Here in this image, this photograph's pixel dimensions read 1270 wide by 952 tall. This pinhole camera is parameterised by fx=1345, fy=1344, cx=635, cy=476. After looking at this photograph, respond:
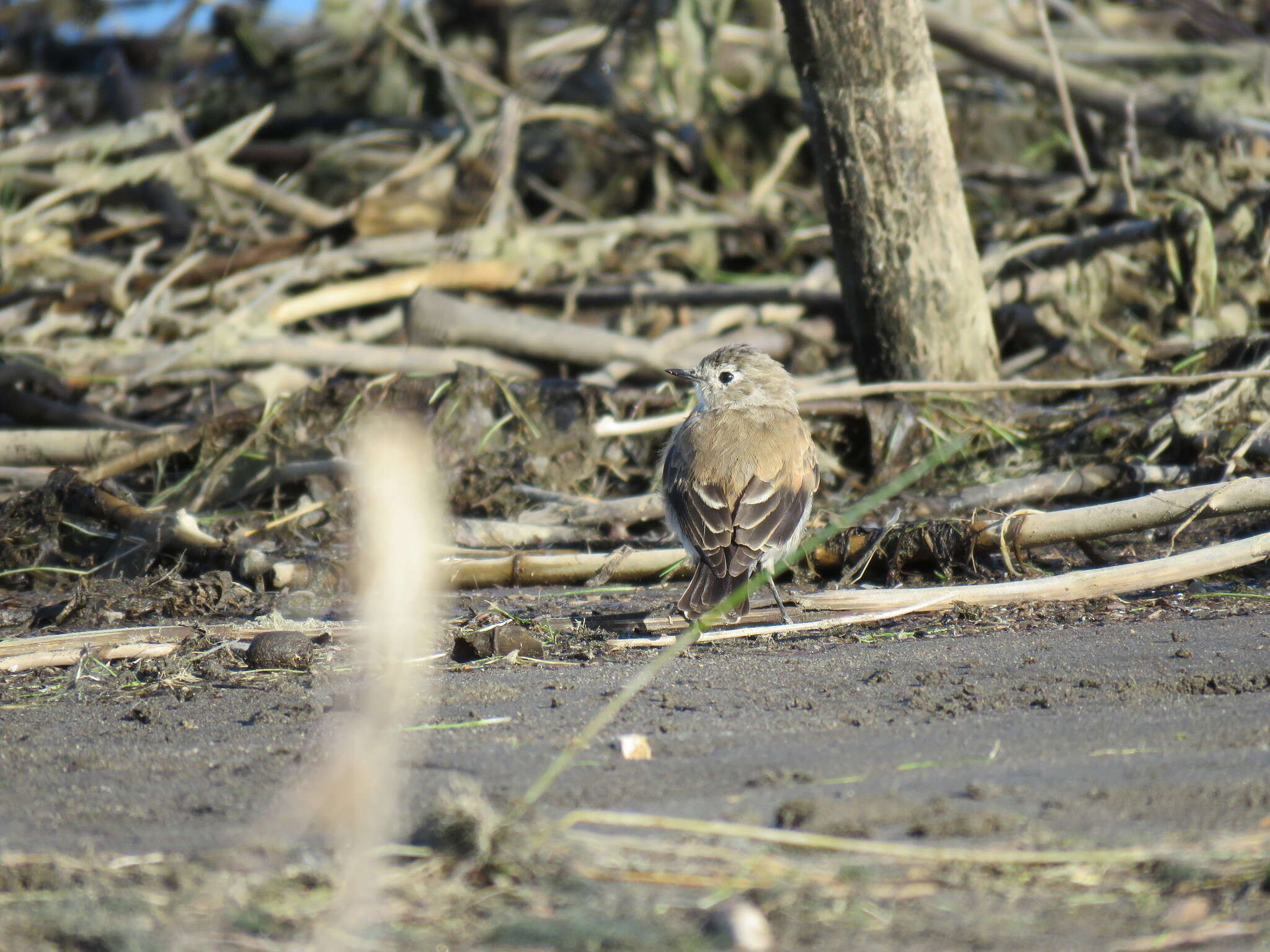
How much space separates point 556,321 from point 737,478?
3.93 m

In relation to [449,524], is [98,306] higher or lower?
higher

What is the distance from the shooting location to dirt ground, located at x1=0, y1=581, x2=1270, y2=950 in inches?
102

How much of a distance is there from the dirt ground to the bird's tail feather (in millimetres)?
222

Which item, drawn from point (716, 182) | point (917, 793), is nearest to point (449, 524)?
point (917, 793)

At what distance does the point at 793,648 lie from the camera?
17.1 ft

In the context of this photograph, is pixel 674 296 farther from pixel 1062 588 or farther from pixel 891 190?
pixel 1062 588

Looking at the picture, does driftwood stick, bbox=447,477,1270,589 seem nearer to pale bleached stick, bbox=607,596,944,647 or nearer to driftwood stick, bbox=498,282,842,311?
pale bleached stick, bbox=607,596,944,647

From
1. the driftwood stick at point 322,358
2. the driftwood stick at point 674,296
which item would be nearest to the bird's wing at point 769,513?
the driftwood stick at point 322,358

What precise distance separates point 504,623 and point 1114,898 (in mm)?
2996

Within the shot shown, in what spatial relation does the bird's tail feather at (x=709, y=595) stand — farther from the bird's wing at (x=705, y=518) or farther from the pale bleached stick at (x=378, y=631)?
the pale bleached stick at (x=378, y=631)

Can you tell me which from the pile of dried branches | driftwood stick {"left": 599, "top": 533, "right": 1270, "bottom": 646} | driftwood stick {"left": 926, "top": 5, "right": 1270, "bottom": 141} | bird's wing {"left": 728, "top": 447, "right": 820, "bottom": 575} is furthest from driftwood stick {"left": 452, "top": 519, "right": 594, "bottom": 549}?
driftwood stick {"left": 926, "top": 5, "right": 1270, "bottom": 141}

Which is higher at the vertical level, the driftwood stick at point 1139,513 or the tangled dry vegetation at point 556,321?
the tangled dry vegetation at point 556,321

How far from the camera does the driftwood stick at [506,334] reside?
939cm

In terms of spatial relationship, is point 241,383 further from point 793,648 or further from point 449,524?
point 793,648
